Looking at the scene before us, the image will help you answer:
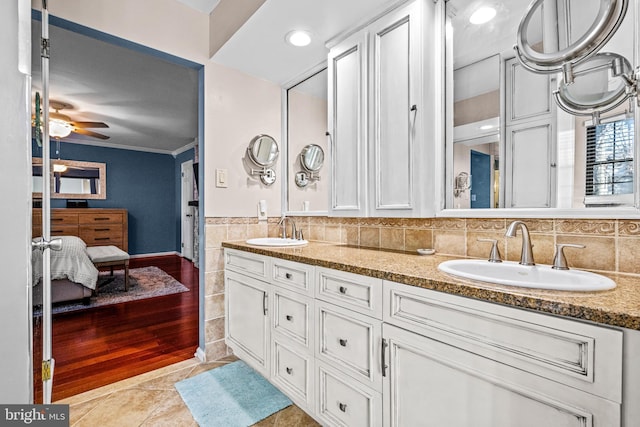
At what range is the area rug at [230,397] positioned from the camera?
1592 millimetres

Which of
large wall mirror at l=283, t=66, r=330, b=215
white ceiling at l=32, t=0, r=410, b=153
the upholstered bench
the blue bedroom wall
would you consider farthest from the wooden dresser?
large wall mirror at l=283, t=66, r=330, b=215

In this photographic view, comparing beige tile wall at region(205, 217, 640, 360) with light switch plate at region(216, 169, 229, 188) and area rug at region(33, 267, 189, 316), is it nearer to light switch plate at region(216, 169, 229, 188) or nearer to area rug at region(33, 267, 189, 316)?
light switch plate at region(216, 169, 229, 188)

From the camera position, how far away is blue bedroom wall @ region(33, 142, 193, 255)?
607 cm

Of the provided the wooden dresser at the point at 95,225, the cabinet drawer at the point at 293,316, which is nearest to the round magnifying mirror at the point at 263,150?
the cabinet drawer at the point at 293,316

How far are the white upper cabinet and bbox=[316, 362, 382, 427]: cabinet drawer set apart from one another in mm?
841

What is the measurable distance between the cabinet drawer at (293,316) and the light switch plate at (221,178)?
0.98m

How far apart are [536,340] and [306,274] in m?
0.96

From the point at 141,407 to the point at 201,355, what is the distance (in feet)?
1.77

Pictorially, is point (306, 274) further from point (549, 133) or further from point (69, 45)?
point (69, 45)

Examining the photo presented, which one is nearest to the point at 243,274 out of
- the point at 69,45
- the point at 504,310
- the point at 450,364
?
the point at 450,364

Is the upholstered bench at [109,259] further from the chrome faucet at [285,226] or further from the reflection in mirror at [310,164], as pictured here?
the reflection in mirror at [310,164]

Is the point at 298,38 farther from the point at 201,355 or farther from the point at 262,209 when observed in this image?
the point at 201,355

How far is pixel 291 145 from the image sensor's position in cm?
257

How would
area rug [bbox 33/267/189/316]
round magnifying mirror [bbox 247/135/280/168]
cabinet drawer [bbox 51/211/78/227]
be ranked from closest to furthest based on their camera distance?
1. round magnifying mirror [bbox 247/135/280/168]
2. area rug [bbox 33/267/189/316]
3. cabinet drawer [bbox 51/211/78/227]
